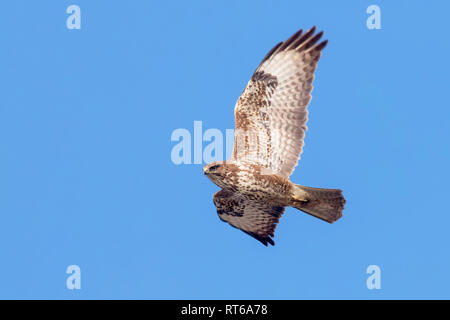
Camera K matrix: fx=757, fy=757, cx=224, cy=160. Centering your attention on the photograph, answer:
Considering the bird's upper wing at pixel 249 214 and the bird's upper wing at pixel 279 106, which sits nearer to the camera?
the bird's upper wing at pixel 279 106

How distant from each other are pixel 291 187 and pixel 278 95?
4.41 ft

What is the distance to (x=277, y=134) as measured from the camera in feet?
Result: 36.3

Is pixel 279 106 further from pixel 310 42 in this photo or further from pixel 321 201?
pixel 321 201

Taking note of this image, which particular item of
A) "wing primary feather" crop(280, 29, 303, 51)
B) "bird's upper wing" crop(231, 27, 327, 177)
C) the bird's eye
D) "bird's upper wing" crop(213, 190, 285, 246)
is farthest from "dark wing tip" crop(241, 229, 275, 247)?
"wing primary feather" crop(280, 29, 303, 51)

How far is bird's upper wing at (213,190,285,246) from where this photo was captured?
12.1 m

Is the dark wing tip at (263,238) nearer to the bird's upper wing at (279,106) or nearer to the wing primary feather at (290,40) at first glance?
the bird's upper wing at (279,106)

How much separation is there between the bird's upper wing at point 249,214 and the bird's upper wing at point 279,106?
3.49 feet

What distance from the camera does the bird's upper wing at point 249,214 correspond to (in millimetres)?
12086

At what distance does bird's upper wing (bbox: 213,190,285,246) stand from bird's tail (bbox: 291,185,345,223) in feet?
3.32

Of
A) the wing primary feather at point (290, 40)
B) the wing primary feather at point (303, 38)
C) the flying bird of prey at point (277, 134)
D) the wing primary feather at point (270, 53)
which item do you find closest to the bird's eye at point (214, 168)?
the flying bird of prey at point (277, 134)

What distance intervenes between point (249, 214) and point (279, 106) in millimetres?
2198

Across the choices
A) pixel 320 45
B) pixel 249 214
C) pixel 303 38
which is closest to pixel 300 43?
pixel 303 38

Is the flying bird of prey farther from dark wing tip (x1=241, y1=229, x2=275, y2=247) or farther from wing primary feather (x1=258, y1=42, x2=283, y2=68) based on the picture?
dark wing tip (x1=241, y1=229, x2=275, y2=247)
